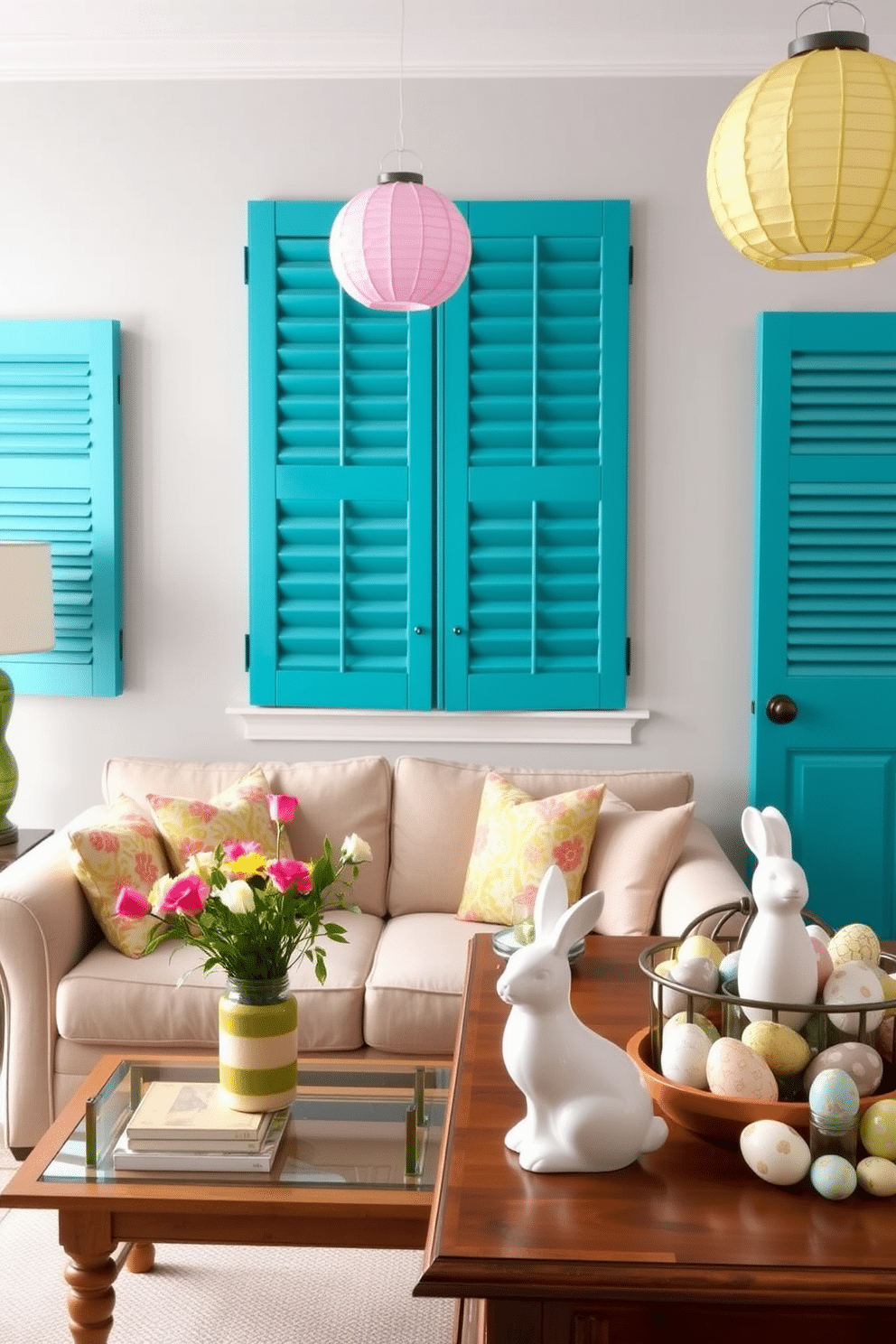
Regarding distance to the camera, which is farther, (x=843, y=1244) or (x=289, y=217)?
(x=289, y=217)

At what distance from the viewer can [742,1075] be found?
1.38 meters

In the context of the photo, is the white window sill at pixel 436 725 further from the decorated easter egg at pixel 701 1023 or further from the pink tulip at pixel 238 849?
the decorated easter egg at pixel 701 1023

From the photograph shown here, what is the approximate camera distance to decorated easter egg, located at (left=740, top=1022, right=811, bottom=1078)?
→ 1.39 m

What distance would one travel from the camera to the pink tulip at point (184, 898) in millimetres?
2086

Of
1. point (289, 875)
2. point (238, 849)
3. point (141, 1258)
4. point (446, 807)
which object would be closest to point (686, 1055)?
point (289, 875)

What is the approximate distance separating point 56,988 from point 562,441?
6.35 ft

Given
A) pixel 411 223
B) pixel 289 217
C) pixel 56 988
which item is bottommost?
pixel 56 988

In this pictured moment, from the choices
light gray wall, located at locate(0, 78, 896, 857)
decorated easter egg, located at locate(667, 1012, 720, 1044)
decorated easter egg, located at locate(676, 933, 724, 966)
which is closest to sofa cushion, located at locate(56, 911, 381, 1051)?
light gray wall, located at locate(0, 78, 896, 857)

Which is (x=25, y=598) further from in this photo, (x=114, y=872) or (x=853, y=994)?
(x=853, y=994)

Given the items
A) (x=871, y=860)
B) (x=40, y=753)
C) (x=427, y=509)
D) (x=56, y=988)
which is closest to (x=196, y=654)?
(x=40, y=753)

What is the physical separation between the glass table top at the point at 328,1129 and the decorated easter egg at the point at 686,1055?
76 centimetres

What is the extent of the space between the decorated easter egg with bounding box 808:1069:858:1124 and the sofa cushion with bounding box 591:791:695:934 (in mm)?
1881

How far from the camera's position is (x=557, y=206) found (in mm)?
3627

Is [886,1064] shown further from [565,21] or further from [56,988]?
[565,21]
